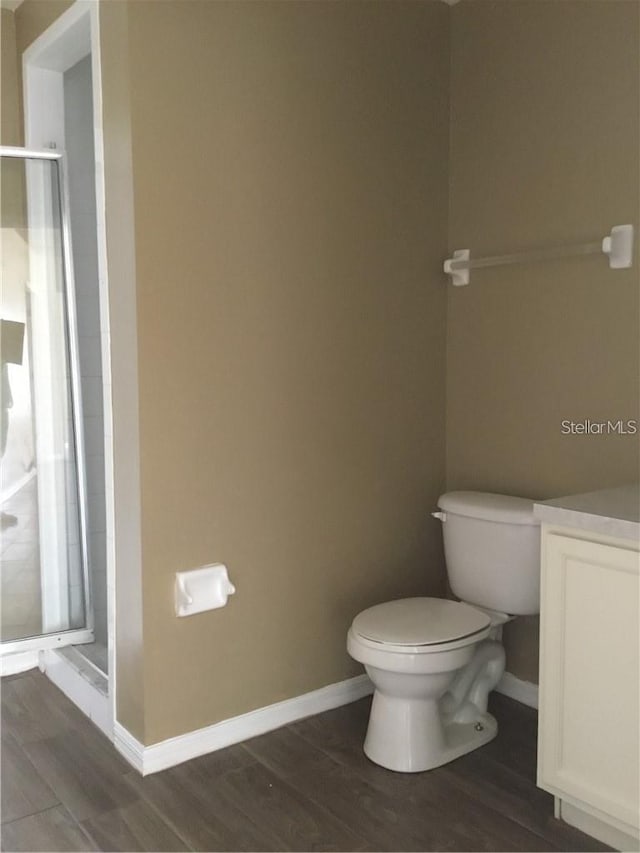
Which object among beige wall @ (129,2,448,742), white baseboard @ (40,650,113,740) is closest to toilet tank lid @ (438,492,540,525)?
beige wall @ (129,2,448,742)

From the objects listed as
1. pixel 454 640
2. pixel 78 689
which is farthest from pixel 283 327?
pixel 78 689

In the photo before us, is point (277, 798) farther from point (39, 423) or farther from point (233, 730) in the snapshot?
point (39, 423)

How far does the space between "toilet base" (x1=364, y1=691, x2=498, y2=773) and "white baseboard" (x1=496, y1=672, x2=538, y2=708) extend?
385 millimetres

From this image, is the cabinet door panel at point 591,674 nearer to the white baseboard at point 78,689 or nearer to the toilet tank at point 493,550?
the toilet tank at point 493,550

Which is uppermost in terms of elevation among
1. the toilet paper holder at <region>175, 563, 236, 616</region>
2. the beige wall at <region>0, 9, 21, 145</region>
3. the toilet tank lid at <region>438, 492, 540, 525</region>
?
the beige wall at <region>0, 9, 21, 145</region>

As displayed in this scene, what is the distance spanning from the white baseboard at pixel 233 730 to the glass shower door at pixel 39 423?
1.99 feet

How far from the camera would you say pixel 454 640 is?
2.22 m

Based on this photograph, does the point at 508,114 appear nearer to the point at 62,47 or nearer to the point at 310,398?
the point at 310,398

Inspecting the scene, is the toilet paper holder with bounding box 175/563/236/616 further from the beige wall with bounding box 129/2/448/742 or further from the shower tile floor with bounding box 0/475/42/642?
the shower tile floor with bounding box 0/475/42/642

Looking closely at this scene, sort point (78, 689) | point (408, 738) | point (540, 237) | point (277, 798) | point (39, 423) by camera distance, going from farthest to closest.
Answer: point (39, 423) → point (78, 689) → point (540, 237) → point (408, 738) → point (277, 798)

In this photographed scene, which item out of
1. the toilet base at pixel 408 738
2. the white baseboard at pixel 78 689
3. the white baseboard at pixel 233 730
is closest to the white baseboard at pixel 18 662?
the white baseboard at pixel 78 689

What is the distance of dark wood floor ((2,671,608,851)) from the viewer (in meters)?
1.96

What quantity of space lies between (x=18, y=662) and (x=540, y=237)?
238 centimetres

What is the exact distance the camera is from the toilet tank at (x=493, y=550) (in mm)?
2344
